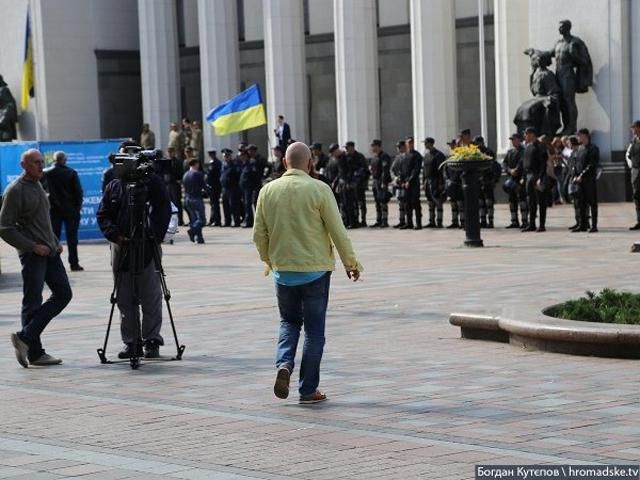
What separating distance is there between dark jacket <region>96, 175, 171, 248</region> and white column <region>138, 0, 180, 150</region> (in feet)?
112

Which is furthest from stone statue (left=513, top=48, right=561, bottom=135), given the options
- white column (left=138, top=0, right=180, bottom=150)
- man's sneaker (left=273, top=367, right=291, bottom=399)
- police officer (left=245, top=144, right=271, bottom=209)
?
man's sneaker (left=273, top=367, right=291, bottom=399)

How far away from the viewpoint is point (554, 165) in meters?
31.2

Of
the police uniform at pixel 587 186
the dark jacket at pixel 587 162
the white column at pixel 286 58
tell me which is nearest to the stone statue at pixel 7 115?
the white column at pixel 286 58

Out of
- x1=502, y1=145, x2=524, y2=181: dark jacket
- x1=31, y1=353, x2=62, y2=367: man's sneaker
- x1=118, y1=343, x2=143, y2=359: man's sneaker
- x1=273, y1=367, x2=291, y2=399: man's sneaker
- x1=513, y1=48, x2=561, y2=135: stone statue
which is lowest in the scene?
x1=31, y1=353, x2=62, y2=367: man's sneaker

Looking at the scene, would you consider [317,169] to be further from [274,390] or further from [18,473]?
[18,473]

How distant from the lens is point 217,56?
43.6 m

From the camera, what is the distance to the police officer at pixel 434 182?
91.5 feet

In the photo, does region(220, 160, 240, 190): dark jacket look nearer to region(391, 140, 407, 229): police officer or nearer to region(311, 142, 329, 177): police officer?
region(311, 142, 329, 177): police officer

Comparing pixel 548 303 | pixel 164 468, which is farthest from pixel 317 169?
pixel 164 468

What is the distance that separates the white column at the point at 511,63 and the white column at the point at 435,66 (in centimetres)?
207

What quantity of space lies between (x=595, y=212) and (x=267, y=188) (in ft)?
51.0

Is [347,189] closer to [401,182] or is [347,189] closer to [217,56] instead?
[401,182]

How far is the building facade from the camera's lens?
32.3 meters

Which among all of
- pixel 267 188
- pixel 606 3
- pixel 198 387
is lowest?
pixel 198 387
